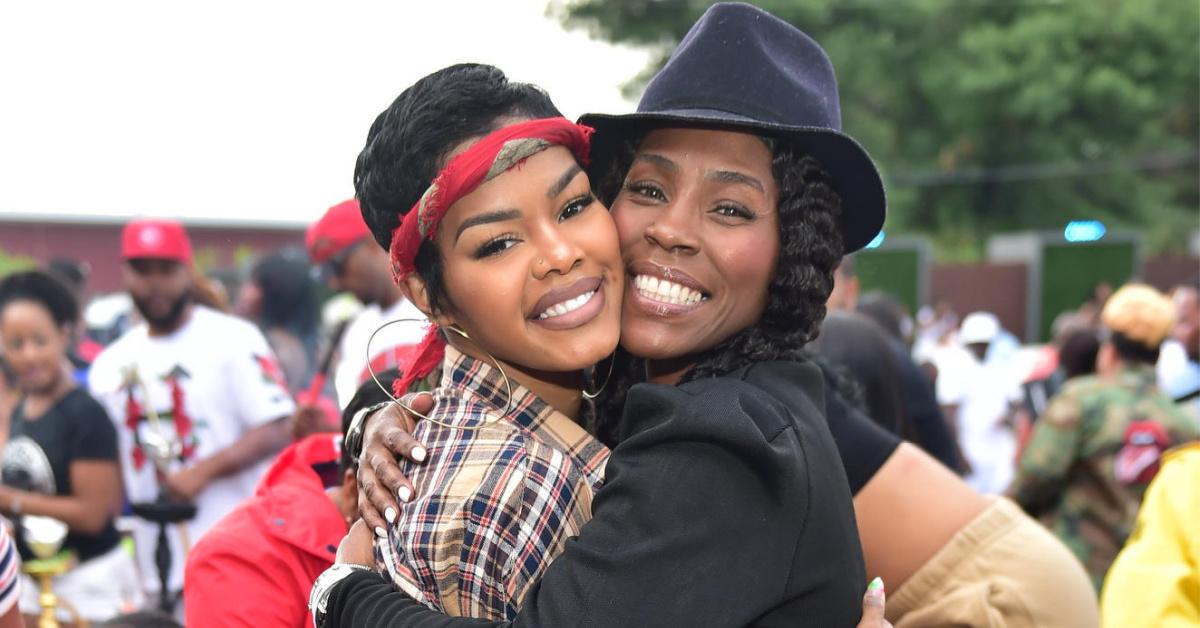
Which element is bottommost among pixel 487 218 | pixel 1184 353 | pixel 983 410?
pixel 983 410

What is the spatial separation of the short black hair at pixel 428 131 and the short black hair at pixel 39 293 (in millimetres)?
4036

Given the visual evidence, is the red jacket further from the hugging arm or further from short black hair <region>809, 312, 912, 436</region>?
short black hair <region>809, 312, 912, 436</region>

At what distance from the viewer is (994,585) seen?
8.96 feet

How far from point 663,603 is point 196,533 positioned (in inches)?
163

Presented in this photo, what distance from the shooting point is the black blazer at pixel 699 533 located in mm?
1646

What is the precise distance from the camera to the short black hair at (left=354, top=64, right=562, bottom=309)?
1.97 meters

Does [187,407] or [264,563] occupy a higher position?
[264,563]

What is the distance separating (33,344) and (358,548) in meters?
3.91

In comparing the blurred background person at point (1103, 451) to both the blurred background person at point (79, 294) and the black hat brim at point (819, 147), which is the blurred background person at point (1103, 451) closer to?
the black hat brim at point (819, 147)

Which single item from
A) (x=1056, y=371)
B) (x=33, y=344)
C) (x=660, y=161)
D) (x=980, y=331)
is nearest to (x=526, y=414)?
(x=660, y=161)

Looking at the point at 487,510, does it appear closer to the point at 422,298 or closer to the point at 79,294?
the point at 422,298

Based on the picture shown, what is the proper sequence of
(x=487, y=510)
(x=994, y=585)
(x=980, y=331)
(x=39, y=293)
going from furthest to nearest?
(x=980, y=331) → (x=39, y=293) → (x=994, y=585) → (x=487, y=510)

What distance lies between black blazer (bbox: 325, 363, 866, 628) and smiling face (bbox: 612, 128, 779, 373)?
1.05 feet

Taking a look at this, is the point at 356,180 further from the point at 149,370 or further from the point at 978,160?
the point at 978,160
